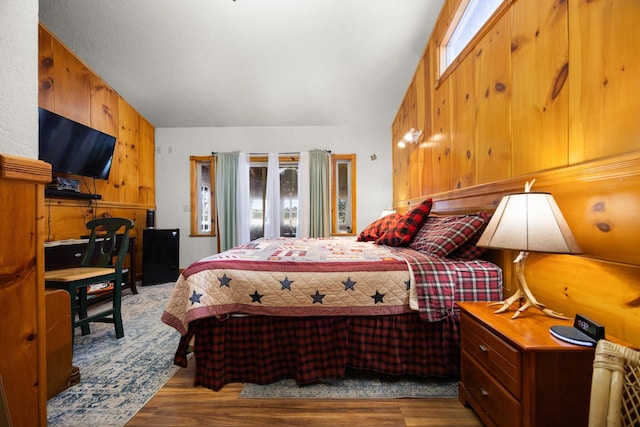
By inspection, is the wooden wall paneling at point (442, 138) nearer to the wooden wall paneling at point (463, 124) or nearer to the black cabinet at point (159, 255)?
the wooden wall paneling at point (463, 124)

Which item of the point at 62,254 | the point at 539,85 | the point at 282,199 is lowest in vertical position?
the point at 62,254

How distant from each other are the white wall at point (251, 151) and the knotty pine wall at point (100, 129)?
0.82 ft

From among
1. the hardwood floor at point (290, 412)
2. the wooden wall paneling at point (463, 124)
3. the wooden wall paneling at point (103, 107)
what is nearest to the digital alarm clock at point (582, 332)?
the hardwood floor at point (290, 412)

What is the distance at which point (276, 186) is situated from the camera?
4.14m

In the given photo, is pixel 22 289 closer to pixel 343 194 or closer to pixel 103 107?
pixel 103 107

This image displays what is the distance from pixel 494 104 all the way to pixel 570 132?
1.92 feet

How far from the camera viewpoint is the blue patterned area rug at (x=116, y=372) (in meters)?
1.20

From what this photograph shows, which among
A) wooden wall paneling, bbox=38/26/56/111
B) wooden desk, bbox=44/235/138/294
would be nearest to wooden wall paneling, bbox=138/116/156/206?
wooden wall paneling, bbox=38/26/56/111

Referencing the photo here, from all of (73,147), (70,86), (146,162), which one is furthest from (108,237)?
(146,162)

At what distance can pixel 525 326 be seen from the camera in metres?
0.96

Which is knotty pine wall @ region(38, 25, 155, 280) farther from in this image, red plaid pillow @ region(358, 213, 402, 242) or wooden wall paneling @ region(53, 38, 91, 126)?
red plaid pillow @ region(358, 213, 402, 242)

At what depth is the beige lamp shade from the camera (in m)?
0.92

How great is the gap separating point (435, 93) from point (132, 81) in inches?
145

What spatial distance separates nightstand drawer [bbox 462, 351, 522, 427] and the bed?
0.20 metres
